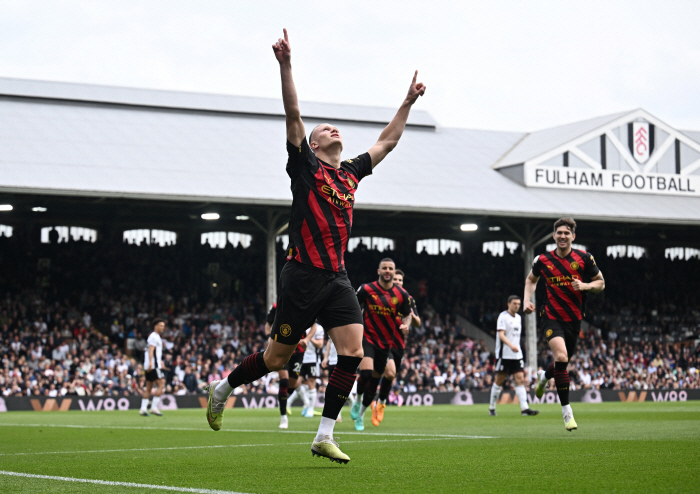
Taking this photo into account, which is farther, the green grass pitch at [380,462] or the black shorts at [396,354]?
the black shorts at [396,354]

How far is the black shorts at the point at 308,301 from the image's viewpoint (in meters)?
6.48

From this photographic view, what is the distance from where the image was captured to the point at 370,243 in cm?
3862

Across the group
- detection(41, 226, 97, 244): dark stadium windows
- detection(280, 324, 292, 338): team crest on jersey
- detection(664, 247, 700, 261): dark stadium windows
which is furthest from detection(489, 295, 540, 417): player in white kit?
detection(664, 247, 700, 261): dark stadium windows

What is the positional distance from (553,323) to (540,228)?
25210 mm

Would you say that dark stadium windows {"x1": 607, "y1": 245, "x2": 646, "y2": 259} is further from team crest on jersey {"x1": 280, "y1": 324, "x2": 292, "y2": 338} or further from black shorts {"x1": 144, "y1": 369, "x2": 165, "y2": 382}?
team crest on jersey {"x1": 280, "y1": 324, "x2": 292, "y2": 338}

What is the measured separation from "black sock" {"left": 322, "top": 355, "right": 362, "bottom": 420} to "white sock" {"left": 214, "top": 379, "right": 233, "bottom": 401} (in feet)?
2.76

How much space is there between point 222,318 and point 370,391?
21536mm

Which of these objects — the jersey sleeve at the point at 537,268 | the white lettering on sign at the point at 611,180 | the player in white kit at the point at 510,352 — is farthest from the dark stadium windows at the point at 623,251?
the jersey sleeve at the point at 537,268

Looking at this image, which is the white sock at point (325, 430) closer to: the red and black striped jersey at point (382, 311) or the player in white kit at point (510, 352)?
the red and black striped jersey at point (382, 311)

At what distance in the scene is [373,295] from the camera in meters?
13.3

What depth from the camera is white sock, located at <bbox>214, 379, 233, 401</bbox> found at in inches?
277

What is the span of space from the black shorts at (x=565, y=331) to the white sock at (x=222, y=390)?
504 cm

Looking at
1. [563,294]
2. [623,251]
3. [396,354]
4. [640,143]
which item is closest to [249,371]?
[563,294]

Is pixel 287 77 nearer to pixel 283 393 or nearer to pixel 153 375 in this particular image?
pixel 283 393
